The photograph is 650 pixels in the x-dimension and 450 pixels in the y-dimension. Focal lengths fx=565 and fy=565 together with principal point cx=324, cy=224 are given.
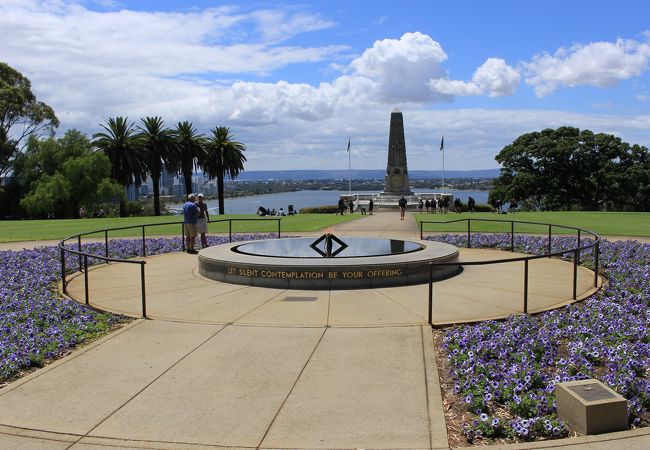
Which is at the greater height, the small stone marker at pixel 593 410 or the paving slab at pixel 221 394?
the small stone marker at pixel 593 410

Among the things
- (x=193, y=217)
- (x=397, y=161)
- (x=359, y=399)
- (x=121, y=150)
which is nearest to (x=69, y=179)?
(x=121, y=150)

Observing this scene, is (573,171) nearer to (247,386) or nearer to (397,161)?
(397,161)

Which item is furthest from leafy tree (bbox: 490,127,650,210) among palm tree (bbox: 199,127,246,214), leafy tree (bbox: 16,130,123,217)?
leafy tree (bbox: 16,130,123,217)

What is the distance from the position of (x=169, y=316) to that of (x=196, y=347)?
180 centimetres

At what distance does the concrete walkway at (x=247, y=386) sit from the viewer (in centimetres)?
468

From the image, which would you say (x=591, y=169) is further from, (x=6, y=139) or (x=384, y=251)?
(x=6, y=139)

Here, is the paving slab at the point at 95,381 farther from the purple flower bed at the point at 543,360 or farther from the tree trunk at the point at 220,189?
the tree trunk at the point at 220,189

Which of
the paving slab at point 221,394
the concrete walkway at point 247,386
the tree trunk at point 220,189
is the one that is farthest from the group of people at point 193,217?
the tree trunk at point 220,189

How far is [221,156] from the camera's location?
5666 cm

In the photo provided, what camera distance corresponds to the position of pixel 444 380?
594 cm

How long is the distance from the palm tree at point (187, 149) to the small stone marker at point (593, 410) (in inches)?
2070

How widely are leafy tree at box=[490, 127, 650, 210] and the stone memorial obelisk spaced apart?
10.7 meters

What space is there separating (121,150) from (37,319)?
4827cm

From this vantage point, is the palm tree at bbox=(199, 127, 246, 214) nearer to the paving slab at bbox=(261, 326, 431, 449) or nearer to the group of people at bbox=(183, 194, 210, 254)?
the group of people at bbox=(183, 194, 210, 254)
